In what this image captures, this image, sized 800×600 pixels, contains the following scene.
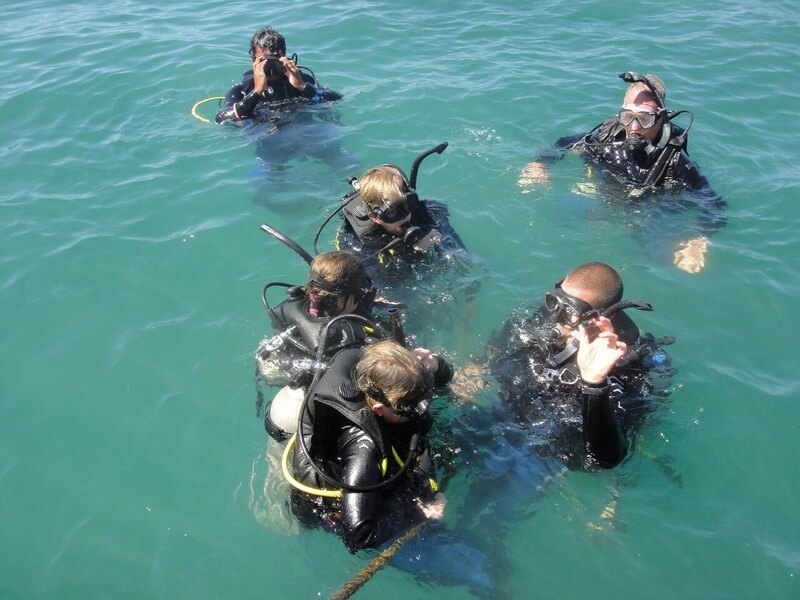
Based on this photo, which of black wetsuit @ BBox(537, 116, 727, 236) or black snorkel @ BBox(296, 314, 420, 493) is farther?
black wetsuit @ BBox(537, 116, 727, 236)

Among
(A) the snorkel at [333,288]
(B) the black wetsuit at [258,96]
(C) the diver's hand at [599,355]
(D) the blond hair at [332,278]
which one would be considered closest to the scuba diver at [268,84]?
(B) the black wetsuit at [258,96]

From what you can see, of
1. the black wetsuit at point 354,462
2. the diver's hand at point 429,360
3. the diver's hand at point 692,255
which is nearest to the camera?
the black wetsuit at point 354,462

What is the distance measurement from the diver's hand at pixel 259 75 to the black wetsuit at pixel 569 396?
4.95 meters

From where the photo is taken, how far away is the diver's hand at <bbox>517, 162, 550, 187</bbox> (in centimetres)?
677

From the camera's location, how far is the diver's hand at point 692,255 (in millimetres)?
5668

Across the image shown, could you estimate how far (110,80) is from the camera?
9.02 metres

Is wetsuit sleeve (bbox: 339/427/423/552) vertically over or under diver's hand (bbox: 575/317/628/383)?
under

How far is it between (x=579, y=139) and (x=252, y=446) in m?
4.95

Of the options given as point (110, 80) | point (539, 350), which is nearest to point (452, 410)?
point (539, 350)

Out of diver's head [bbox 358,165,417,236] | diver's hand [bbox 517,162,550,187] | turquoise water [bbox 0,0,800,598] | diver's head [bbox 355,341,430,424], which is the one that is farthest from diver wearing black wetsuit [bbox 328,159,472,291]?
diver's head [bbox 355,341,430,424]

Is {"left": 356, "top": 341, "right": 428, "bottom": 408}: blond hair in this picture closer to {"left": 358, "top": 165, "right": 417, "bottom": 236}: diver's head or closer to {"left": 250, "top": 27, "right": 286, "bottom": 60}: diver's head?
{"left": 358, "top": 165, "right": 417, "bottom": 236}: diver's head

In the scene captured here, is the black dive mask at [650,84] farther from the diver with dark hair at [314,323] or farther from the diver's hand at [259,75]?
the diver's hand at [259,75]

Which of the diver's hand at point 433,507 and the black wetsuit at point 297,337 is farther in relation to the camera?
the black wetsuit at point 297,337

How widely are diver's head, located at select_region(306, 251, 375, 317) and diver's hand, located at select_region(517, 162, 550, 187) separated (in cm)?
355
